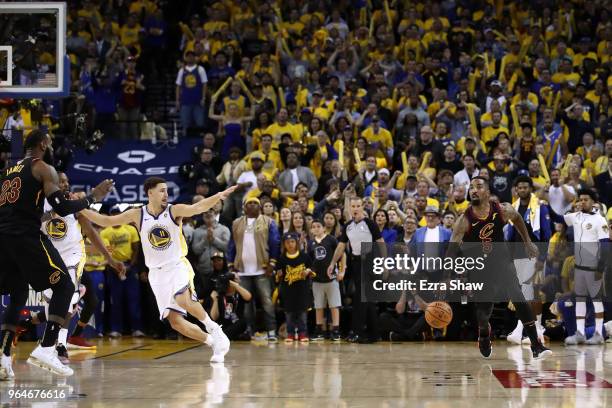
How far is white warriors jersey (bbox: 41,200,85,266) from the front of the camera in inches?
484

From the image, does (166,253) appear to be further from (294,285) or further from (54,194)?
(294,285)

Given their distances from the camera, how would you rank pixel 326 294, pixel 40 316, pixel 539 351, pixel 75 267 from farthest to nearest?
1. pixel 326 294
2. pixel 40 316
3. pixel 75 267
4. pixel 539 351

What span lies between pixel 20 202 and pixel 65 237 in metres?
2.31

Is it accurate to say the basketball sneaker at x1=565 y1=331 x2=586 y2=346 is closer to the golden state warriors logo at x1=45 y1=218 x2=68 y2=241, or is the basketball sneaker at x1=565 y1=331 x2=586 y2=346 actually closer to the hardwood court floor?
the hardwood court floor

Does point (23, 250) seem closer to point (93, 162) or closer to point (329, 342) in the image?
point (329, 342)

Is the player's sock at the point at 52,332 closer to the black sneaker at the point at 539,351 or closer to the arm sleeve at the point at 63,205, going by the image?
the arm sleeve at the point at 63,205

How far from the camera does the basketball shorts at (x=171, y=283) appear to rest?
11594 millimetres

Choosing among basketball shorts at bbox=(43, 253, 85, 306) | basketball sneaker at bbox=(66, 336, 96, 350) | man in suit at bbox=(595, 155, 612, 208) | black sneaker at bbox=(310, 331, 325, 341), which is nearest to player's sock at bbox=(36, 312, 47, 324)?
basketball sneaker at bbox=(66, 336, 96, 350)

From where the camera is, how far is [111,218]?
36.9 feet

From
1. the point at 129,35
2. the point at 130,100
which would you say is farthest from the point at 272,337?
the point at 129,35

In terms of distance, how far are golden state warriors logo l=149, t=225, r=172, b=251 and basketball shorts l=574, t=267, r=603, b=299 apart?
22.4ft

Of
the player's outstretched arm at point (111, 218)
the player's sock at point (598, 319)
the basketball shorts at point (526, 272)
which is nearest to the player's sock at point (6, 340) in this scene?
the player's outstretched arm at point (111, 218)

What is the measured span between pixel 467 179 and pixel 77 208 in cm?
917

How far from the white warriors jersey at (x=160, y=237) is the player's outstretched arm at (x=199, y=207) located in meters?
0.13
